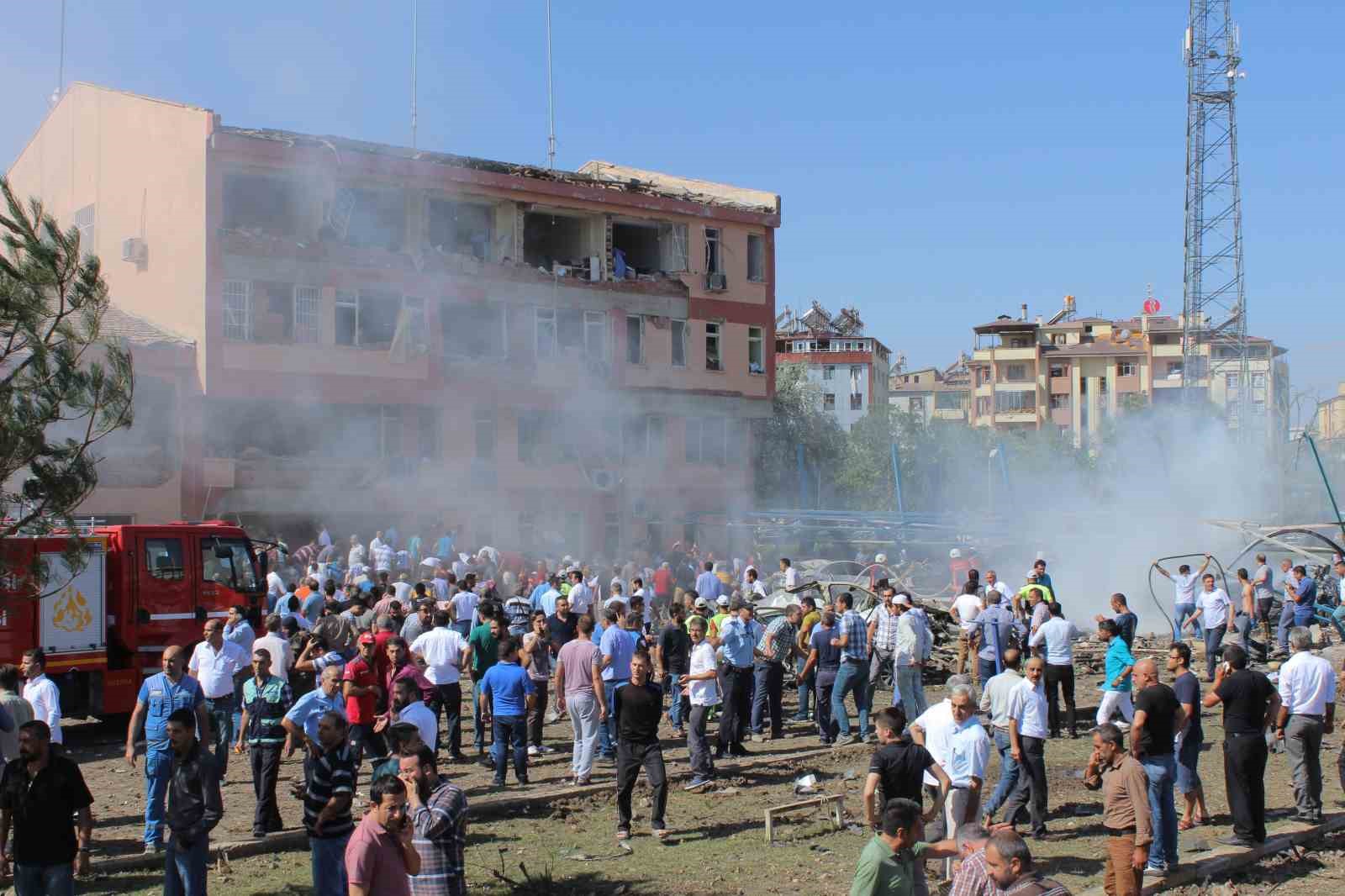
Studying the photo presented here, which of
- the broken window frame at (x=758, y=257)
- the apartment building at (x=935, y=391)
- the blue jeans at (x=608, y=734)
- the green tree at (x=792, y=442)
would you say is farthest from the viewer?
the apartment building at (x=935, y=391)

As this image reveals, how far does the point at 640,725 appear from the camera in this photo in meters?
10.9

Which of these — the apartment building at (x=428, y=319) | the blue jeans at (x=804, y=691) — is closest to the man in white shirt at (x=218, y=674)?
the blue jeans at (x=804, y=691)

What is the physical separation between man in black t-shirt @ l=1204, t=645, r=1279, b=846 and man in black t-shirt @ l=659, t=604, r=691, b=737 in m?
6.53

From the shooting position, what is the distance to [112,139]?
3284 centimetres

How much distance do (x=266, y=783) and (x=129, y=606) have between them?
21.2 ft

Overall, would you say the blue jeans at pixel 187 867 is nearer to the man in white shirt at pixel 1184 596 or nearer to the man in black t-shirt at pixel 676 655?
the man in black t-shirt at pixel 676 655

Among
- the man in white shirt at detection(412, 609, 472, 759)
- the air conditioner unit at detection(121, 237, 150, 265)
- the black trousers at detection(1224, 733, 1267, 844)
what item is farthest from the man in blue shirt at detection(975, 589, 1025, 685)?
the air conditioner unit at detection(121, 237, 150, 265)

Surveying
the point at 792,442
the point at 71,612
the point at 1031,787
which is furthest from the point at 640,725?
the point at 792,442

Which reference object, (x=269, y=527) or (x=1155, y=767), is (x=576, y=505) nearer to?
(x=269, y=527)

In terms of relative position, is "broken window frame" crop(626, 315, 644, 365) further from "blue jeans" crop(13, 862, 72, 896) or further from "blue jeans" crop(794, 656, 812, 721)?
"blue jeans" crop(13, 862, 72, 896)

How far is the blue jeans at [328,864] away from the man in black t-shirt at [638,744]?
346cm

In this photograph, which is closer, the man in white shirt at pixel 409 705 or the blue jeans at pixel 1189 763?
the man in white shirt at pixel 409 705

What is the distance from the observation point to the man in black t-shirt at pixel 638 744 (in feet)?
35.8

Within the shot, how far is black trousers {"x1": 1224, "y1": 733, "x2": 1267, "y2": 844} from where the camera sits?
35.3 ft
